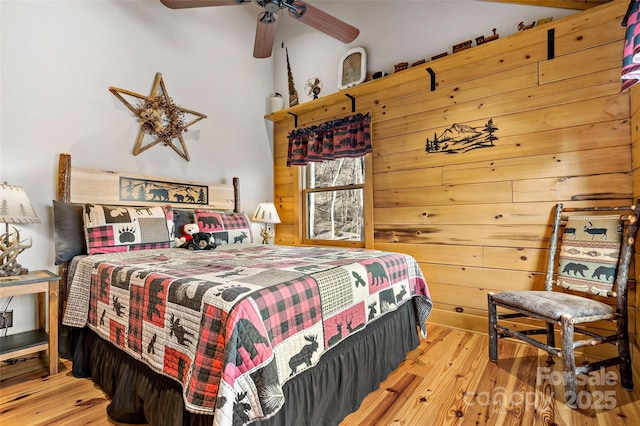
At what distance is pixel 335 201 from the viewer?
369 cm

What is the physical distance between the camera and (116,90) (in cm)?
264

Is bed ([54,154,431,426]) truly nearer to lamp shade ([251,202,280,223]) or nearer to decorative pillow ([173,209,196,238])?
decorative pillow ([173,209,196,238])

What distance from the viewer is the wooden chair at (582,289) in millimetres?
1583

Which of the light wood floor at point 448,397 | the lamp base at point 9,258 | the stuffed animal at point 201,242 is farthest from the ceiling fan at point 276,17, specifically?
the light wood floor at point 448,397

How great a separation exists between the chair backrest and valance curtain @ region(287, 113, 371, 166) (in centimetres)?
181

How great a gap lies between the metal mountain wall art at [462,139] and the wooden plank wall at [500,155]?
48 mm

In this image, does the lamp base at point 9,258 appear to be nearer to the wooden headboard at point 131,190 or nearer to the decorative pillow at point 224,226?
the wooden headboard at point 131,190

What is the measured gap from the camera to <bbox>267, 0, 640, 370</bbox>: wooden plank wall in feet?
6.72

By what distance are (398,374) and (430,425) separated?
475 mm

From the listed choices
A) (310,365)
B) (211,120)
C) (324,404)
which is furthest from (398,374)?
(211,120)

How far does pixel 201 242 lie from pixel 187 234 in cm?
21

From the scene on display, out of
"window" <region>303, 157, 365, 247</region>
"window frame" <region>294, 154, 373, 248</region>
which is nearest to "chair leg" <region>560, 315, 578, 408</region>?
"window frame" <region>294, 154, 373, 248</region>

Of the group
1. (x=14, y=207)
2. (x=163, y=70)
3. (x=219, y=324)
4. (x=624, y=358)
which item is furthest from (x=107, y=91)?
(x=624, y=358)

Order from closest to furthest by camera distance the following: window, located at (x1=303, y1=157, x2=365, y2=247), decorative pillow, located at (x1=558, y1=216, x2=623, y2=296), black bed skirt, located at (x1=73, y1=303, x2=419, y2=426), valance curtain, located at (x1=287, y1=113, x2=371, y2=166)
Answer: black bed skirt, located at (x1=73, y1=303, x2=419, y2=426) → decorative pillow, located at (x1=558, y1=216, x2=623, y2=296) → valance curtain, located at (x1=287, y1=113, x2=371, y2=166) → window, located at (x1=303, y1=157, x2=365, y2=247)
